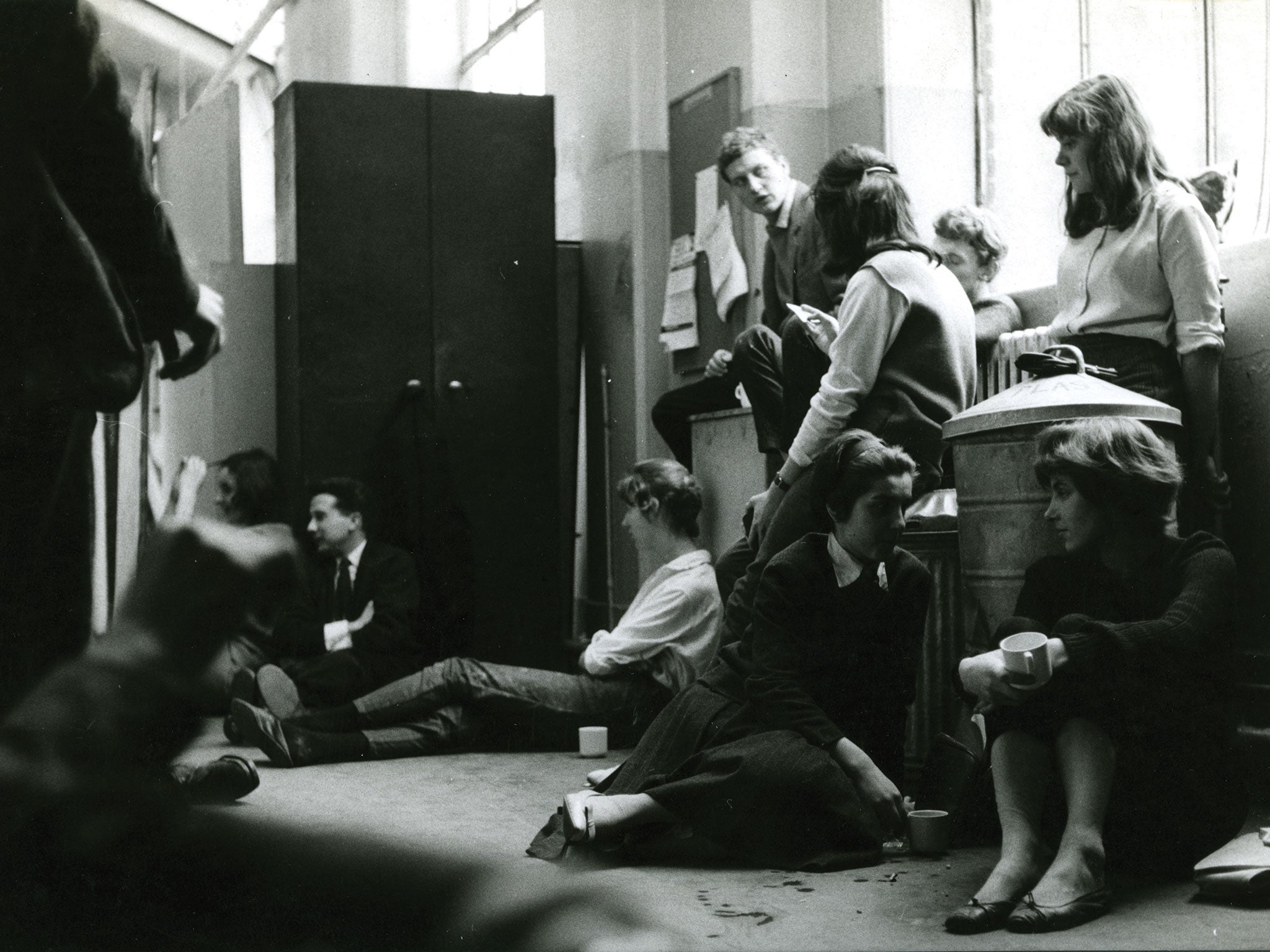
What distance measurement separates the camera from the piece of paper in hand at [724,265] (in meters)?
4.38

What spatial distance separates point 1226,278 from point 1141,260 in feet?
1.24

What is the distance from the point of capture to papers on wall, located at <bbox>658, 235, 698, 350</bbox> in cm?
462

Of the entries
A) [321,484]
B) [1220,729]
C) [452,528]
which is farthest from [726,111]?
[321,484]

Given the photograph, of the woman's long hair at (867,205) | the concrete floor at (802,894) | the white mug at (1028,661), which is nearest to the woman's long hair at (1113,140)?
the woman's long hair at (867,205)

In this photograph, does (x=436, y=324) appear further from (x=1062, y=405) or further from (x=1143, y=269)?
(x=1143, y=269)

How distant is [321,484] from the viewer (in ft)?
3.20

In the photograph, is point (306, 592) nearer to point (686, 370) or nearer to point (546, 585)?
point (546, 585)

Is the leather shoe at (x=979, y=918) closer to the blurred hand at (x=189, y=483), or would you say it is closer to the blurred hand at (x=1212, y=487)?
the blurred hand at (x=1212, y=487)

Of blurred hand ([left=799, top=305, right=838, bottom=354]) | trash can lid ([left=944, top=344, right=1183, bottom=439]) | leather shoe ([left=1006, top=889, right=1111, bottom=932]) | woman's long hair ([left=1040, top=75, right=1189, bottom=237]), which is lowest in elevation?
leather shoe ([left=1006, top=889, right=1111, bottom=932])

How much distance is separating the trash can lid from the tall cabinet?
0.93 m

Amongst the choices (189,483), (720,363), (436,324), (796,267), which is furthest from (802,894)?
(720,363)

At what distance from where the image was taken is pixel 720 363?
4.12 m

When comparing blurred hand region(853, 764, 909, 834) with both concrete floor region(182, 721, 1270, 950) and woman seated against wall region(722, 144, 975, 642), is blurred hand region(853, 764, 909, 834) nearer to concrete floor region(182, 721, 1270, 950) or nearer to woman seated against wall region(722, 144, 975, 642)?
concrete floor region(182, 721, 1270, 950)

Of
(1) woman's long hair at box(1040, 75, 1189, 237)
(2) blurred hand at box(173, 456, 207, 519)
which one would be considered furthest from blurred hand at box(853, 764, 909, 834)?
(2) blurred hand at box(173, 456, 207, 519)
